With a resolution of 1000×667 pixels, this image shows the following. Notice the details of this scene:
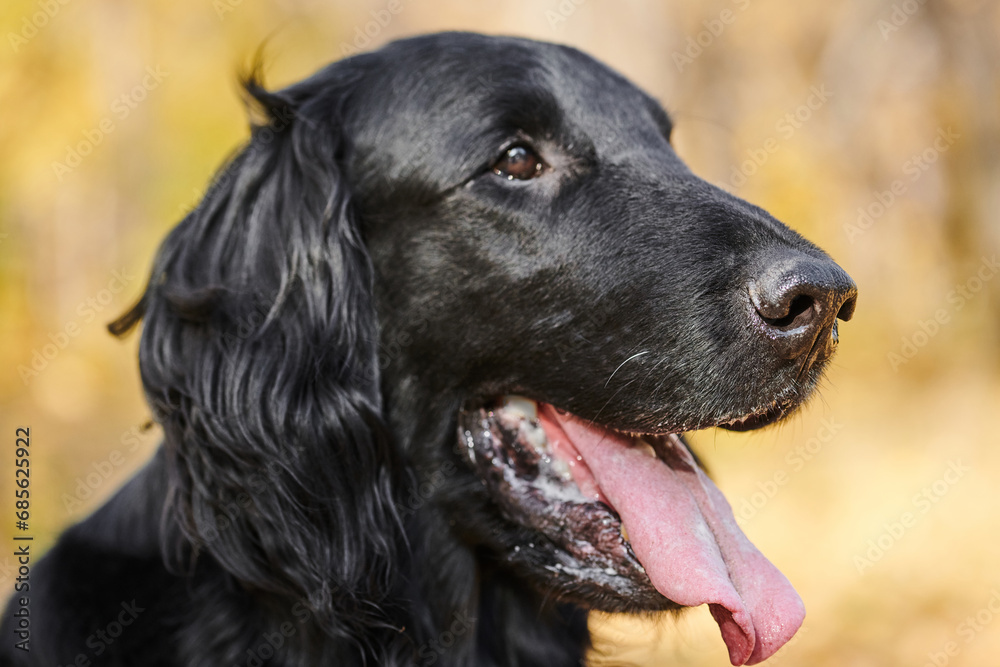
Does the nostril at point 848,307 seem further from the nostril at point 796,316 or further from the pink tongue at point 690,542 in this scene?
the pink tongue at point 690,542

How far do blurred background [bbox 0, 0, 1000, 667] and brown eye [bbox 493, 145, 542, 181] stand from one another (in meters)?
A: 3.38

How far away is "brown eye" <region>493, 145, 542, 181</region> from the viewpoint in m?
2.31

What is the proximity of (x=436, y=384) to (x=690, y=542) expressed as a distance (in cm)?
75

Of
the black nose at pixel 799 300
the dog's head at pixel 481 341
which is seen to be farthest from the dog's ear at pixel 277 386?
Answer: the black nose at pixel 799 300

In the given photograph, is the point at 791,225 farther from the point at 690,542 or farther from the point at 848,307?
the point at 690,542

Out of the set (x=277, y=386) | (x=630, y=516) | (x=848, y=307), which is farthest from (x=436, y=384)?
(x=848, y=307)

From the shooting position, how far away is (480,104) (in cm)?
233

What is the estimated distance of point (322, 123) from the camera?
2.48 metres

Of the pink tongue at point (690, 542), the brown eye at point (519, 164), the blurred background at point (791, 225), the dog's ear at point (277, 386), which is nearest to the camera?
the pink tongue at point (690, 542)

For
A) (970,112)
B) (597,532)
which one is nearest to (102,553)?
(597,532)

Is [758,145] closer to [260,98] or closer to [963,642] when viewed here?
[963,642]

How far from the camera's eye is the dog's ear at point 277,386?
213cm

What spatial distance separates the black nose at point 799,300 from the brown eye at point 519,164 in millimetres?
680

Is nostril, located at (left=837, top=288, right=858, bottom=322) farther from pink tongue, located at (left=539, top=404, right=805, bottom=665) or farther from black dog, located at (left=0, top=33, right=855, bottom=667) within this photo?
pink tongue, located at (left=539, top=404, right=805, bottom=665)
